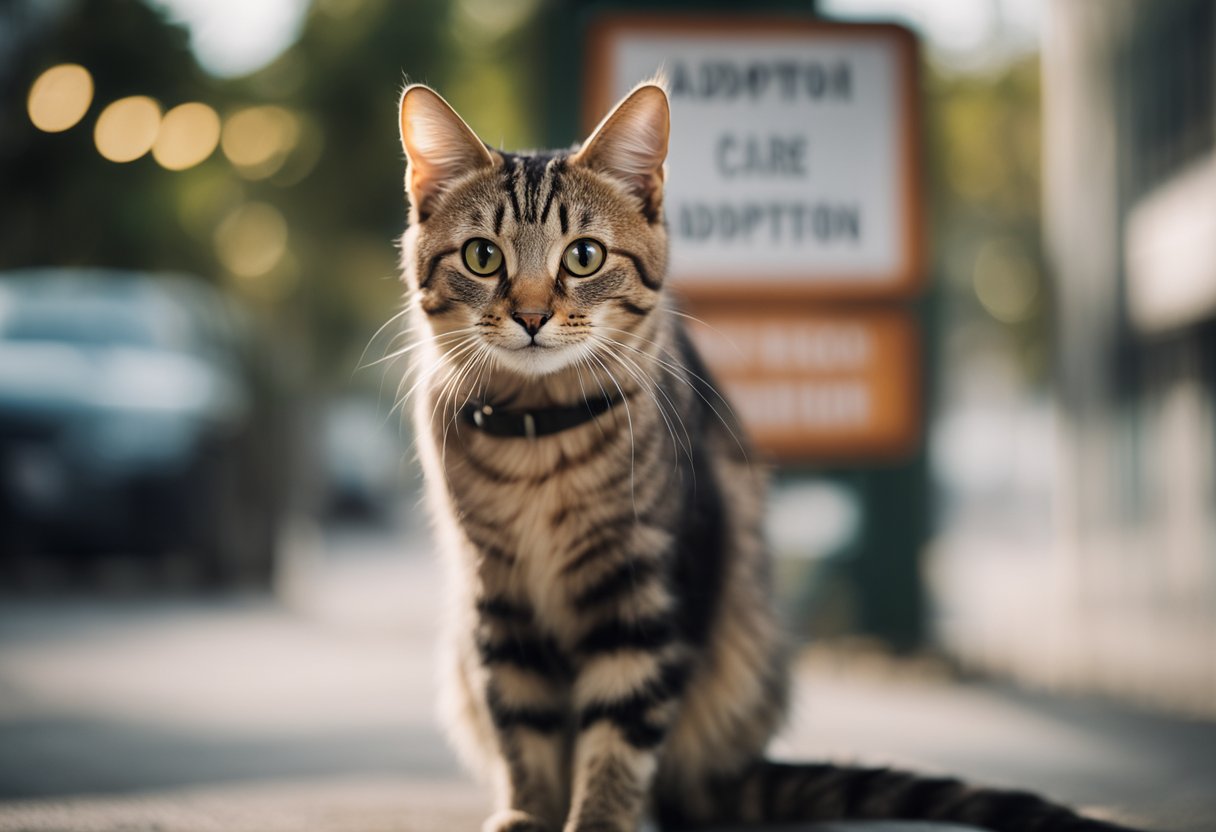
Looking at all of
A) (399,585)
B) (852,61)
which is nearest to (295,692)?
(852,61)

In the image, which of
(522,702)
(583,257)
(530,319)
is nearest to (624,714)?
(522,702)

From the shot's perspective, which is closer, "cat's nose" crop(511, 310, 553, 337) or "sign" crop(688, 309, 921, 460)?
"cat's nose" crop(511, 310, 553, 337)

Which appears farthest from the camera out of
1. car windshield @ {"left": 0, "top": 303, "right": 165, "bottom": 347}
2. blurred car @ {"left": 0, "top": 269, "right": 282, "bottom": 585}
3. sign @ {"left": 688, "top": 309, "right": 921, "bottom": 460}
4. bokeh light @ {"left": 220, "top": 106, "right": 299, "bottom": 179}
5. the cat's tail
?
bokeh light @ {"left": 220, "top": 106, "right": 299, "bottom": 179}

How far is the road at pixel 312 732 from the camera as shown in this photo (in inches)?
104

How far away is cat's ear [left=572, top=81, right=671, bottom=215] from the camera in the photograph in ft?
7.38

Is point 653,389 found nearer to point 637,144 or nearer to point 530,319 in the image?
point 530,319

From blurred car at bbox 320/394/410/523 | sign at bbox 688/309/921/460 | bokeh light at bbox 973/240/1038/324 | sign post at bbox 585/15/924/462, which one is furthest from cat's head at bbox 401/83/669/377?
bokeh light at bbox 973/240/1038/324

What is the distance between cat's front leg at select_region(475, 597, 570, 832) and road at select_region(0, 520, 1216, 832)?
23 centimetres

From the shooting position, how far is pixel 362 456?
72.7ft

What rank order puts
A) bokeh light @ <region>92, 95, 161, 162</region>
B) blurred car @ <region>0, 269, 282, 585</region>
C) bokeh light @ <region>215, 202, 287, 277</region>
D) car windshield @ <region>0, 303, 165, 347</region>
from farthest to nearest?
bokeh light @ <region>215, 202, 287, 277</region>
bokeh light @ <region>92, 95, 161, 162</region>
car windshield @ <region>0, 303, 165, 347</region>
blurred car @ <region>0, 269, 282, 585</region>

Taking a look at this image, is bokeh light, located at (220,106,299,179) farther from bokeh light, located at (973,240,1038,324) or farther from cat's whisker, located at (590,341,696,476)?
cat's whisker, located at (590,341,696,476)

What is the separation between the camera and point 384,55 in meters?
14.7

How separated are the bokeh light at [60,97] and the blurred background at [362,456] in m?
0.05

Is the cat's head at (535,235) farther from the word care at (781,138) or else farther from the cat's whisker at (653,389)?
the word care at (781,138)
